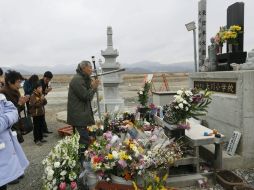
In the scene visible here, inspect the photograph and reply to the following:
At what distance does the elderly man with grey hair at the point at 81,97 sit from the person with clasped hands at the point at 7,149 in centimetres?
219

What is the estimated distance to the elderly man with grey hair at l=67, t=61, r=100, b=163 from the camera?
5.16m

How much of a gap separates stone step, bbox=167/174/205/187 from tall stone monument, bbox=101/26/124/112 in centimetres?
597

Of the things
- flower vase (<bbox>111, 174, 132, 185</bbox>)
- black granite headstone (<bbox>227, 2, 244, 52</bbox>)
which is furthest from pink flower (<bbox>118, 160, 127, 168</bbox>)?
black granite headstone (<bbox>227, 2, 244, 52</bbox>)

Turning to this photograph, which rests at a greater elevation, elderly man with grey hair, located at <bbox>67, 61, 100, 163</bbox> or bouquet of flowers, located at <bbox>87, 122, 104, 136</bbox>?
elderly man with grey hair, located at <bbox>67, 61, 100, 163</bbox>

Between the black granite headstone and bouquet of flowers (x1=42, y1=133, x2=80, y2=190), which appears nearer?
bouquet of flowers (x1=42, y1=133, x2=80, y2=190)

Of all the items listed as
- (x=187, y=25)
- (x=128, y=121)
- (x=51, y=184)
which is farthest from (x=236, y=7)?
(x=51, y=184)

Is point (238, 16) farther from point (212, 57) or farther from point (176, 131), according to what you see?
point (176, 131)

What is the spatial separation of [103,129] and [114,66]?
494 cm

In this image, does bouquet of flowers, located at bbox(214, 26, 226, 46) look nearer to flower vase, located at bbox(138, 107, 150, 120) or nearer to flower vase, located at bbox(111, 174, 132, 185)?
flower vase, located at bbox(138, 107, 150, 120)

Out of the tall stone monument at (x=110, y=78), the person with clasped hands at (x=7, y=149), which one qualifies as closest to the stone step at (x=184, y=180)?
the person with clasped hands at (x=7, y=149)

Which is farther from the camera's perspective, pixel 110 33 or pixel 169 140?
pixel 110 33

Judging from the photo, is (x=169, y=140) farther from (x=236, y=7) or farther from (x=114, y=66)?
(x=114, y=66)

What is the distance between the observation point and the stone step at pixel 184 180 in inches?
180

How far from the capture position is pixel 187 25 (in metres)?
8.68
